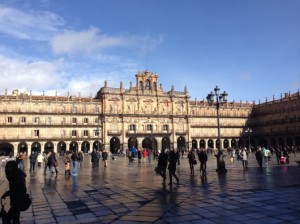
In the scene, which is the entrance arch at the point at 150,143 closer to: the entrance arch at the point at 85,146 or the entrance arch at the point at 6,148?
the entrance arch at the point at 85,146

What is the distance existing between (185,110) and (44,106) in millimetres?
28749

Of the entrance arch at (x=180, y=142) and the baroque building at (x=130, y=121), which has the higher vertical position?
the baroque building at (x=130, y=121)

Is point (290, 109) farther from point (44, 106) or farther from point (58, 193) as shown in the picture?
point (58, 193)

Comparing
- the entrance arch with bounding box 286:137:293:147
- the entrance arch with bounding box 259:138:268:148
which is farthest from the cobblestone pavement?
the entrance arch with bounding box 259:138:268:148

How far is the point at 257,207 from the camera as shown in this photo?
7406 mm

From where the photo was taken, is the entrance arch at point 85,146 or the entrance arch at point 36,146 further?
the entrance arch at point 85,146

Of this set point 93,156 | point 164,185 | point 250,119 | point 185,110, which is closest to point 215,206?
point 164,185

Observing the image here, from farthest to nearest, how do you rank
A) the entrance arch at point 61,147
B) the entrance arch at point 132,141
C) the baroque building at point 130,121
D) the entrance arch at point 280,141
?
the entrance arch at point 280,141
the entrance arch at point 132,141
the entrance arch at point 61,147
the baroque building at point 130,121

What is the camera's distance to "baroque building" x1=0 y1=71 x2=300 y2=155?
55.9 meters

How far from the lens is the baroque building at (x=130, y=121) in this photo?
55.9 meters

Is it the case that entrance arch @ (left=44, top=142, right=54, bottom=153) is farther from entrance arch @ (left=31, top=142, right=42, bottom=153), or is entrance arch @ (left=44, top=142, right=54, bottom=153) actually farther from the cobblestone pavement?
the cobblestone pavement

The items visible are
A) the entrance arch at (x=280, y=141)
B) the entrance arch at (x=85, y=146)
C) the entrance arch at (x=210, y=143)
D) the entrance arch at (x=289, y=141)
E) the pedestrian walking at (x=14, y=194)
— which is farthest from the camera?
the entrance arch at (x=210, y=143)

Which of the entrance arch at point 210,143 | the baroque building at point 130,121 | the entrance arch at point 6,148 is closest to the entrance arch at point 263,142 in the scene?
the baroque building at point 130,121

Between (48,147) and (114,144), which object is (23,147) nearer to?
(48,147)
